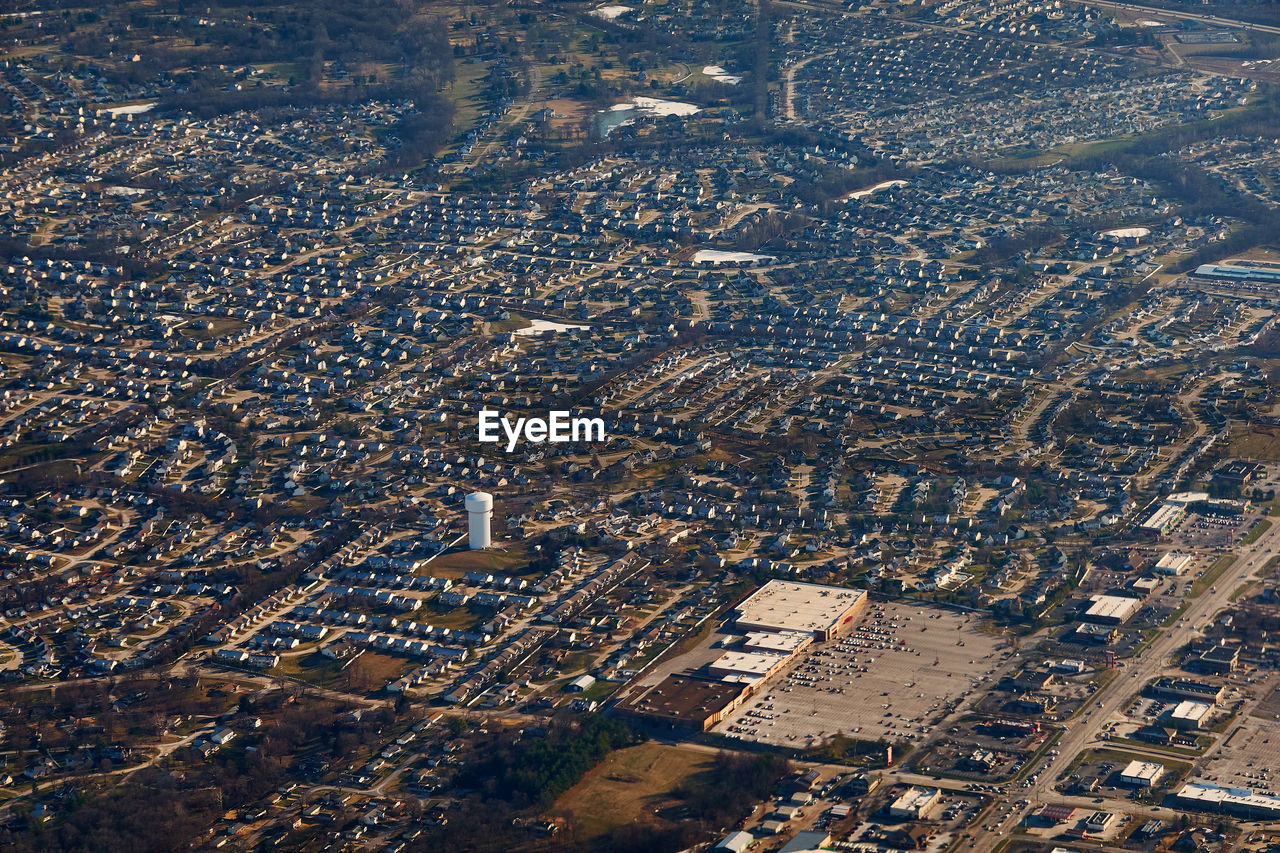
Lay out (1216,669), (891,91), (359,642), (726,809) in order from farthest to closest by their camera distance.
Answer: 1. (891,91)
2. (359,642)
3. (1216,669)
4. (726,809)

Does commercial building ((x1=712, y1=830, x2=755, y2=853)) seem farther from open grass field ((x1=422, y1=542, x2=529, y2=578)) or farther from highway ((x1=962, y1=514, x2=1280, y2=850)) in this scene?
open grass field ((x1=422, y1=542, x2=529, y2=578))

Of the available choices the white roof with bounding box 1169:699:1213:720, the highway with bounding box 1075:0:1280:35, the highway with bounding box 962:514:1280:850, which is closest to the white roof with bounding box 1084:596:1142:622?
the highway with bounding box 962:514:1280:850

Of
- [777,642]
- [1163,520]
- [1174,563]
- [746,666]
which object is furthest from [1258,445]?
[746,666]

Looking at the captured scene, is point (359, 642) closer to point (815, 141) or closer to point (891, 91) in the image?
point (815, 141)

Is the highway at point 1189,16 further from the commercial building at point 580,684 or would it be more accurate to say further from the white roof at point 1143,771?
the white roof at point 1143,771

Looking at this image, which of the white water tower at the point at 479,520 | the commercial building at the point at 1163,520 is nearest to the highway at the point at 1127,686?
the commercial building at the point at 1163,520

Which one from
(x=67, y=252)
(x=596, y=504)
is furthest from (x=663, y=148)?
(x=596, y=504)
